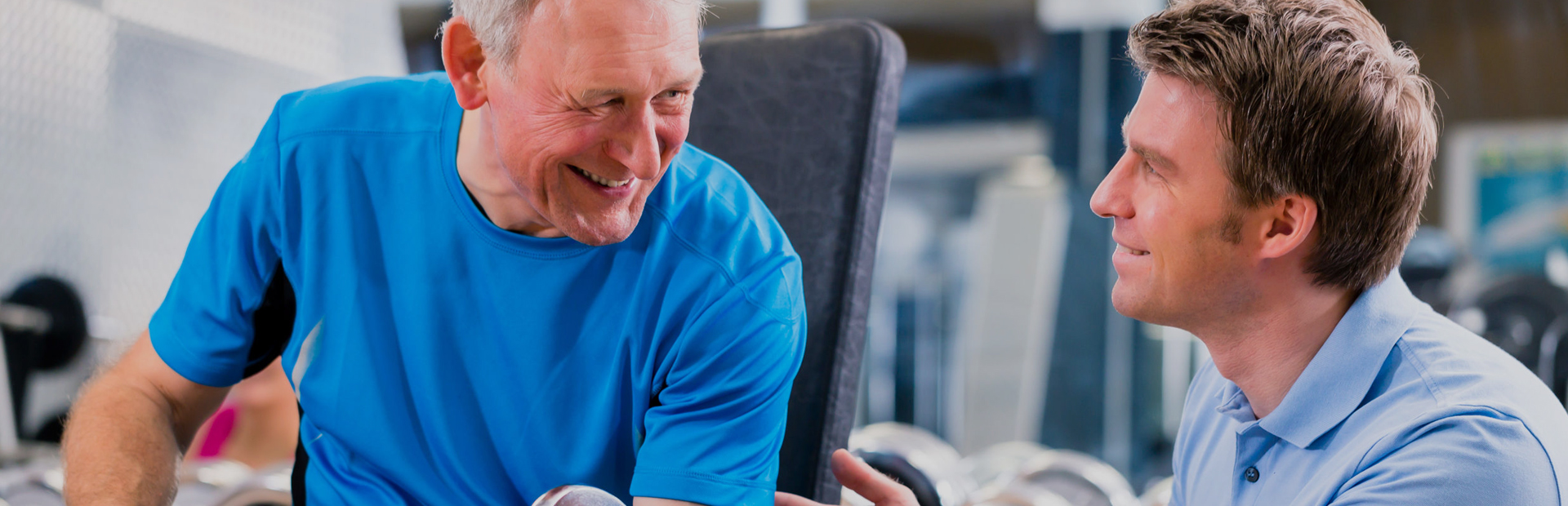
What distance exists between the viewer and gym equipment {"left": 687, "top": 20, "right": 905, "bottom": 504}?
3.75 feet

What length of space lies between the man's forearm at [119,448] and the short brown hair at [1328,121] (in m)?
1.05

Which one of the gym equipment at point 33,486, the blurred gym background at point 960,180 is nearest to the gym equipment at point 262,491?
the gym equipment at point 33,486

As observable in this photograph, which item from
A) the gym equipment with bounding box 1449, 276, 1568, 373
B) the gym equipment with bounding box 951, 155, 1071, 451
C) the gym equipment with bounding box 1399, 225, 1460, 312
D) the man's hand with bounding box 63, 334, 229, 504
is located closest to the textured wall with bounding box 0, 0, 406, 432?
the man's hand with bounding box 63, 334, 229, 504

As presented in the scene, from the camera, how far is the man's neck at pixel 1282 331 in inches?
39.0

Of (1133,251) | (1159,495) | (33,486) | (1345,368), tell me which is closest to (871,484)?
(1133,251)

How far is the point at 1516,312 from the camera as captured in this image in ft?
8.40

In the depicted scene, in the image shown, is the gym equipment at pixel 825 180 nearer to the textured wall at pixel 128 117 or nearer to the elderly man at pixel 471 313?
the elderly man at pixel 471 313

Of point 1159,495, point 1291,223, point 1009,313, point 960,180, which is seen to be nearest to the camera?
point 1291,223

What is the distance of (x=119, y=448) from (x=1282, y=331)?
1107 millimetres

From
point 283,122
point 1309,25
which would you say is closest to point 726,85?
point 283,122

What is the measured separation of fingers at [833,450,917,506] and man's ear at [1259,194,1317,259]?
16.9 inches

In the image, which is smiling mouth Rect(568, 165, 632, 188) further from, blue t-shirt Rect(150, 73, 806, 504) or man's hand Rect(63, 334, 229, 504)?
man's hand Rect(63, 334, 229, 504)

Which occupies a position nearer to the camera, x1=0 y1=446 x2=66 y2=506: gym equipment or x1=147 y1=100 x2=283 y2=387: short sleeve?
x1=147 y1=100 x2=283 y2=387: short sleeve

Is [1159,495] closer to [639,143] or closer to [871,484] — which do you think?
[871,484]
